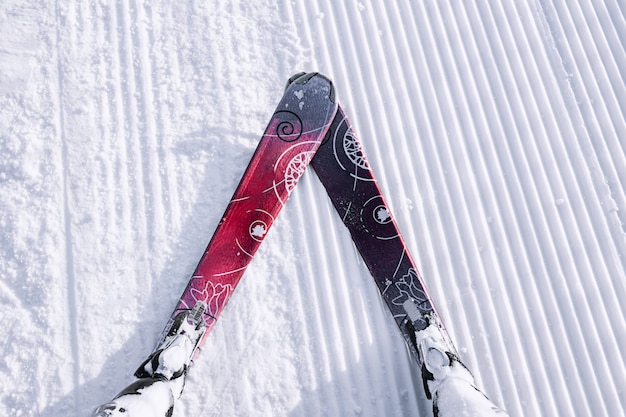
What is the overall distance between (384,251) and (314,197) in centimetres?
28

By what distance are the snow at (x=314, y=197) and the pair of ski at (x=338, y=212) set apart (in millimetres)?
54

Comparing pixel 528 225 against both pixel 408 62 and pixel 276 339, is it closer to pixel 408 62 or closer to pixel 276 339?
pixel 408 62

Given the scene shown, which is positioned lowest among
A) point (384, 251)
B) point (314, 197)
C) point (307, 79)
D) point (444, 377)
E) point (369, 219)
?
point (444, 377)

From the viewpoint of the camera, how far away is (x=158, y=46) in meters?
1.59

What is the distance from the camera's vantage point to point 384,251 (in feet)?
4.67

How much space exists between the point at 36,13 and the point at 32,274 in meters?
0.89

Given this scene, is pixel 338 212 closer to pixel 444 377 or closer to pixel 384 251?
pixel 384 251

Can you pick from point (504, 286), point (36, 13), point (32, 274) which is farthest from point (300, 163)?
point (36, 13)

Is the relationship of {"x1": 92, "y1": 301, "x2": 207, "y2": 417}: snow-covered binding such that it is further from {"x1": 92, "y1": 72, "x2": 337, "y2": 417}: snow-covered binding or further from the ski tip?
the ski tip

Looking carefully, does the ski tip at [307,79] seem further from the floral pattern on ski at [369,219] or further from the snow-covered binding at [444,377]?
the snow-covered binding at [444,377]

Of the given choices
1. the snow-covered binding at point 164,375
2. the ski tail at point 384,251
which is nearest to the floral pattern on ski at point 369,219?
the ski tail at point 384,251

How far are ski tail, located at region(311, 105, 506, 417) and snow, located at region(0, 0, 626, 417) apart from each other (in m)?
0.05

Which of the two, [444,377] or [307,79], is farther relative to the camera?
[307,79]

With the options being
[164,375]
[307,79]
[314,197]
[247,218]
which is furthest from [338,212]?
[164,375]
